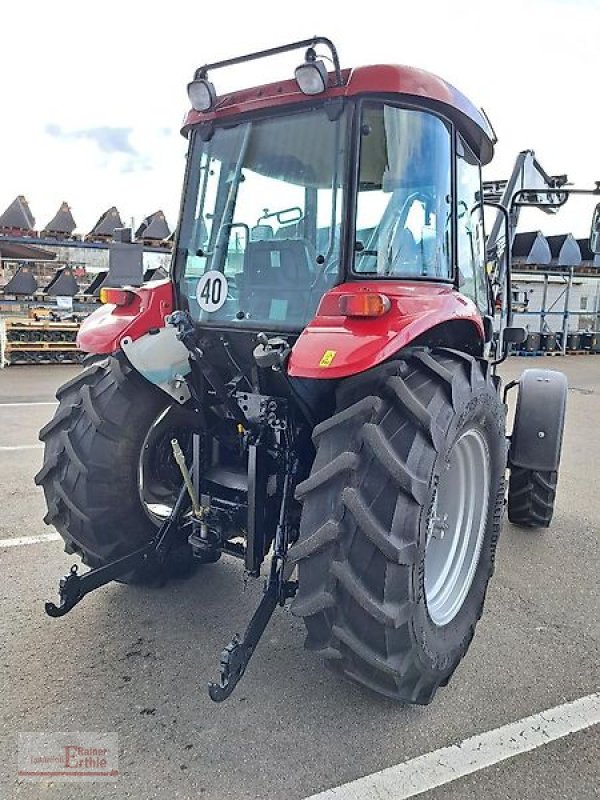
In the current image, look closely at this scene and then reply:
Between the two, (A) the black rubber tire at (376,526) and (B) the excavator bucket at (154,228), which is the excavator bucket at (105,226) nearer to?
(B) the excavator bucket at (154,228)

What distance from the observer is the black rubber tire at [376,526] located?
211cm

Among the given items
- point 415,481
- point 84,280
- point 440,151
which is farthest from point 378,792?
point 84,280

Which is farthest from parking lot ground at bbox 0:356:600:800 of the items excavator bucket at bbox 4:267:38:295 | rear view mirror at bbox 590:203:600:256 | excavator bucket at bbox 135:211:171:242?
excavator bucket at bbox 135:211:171:242

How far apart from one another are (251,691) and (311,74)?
2.35 meters

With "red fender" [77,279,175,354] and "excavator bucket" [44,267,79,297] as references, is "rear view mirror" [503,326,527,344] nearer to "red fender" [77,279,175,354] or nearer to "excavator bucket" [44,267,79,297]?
"red fender" [77,279,175,354]

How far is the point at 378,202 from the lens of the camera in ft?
8.20

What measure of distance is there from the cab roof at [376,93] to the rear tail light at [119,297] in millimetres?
800

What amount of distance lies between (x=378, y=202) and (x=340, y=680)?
6.27 ft

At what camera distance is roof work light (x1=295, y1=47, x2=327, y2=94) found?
91.5 inches

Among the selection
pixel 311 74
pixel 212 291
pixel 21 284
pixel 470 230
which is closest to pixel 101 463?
pixel 212 291

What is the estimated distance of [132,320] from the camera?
296 centimetres

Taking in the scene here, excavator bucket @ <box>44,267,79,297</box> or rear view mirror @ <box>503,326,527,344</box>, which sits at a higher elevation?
excavator bucket @ <box>44,267,79,297</box>

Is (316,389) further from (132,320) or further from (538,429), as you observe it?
(538,429)

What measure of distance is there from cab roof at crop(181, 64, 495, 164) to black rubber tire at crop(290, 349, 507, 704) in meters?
1.05
